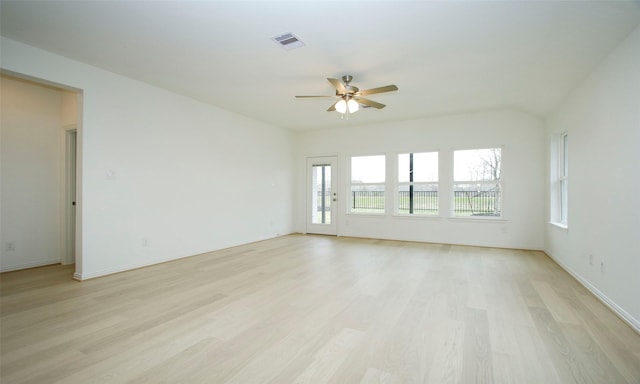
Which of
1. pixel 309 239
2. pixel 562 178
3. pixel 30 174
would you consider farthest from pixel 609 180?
pixel 30 174

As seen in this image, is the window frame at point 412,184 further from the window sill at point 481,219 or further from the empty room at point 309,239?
the window sill at point 481,219

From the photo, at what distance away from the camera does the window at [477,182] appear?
5748mm

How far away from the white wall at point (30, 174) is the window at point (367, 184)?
18.0 feet

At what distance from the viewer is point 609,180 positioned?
2.86 m

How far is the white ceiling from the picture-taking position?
2.46 meters

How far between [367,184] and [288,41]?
4378mm

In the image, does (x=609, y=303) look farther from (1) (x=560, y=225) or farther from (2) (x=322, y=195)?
(2) (x=322, y=195)

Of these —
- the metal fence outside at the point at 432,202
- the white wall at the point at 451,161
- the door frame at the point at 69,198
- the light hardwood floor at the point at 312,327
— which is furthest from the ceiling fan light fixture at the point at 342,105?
the door frame at the point at 69,198

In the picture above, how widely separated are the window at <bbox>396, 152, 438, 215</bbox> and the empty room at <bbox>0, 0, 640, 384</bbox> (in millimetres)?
45

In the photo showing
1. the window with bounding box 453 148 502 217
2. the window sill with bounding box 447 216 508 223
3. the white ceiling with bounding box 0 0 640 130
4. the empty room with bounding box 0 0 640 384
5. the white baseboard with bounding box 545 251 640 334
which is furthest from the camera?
the window with bounding box 453 148 502 217

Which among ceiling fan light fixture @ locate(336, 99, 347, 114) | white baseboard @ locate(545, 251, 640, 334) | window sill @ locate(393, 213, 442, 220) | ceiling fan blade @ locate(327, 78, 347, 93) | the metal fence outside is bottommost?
white baseboard @ locate(545, 251, 640, 334)

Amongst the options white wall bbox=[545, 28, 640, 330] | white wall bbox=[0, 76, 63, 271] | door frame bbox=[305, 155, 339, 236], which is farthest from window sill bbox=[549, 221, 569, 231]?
white wall bbox=[0, 76, 63, 271]

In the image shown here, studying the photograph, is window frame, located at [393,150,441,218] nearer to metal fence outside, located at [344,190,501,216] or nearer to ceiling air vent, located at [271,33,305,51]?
metal fence outside, located at [344,190,501,216]

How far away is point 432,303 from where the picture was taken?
9.49ft
